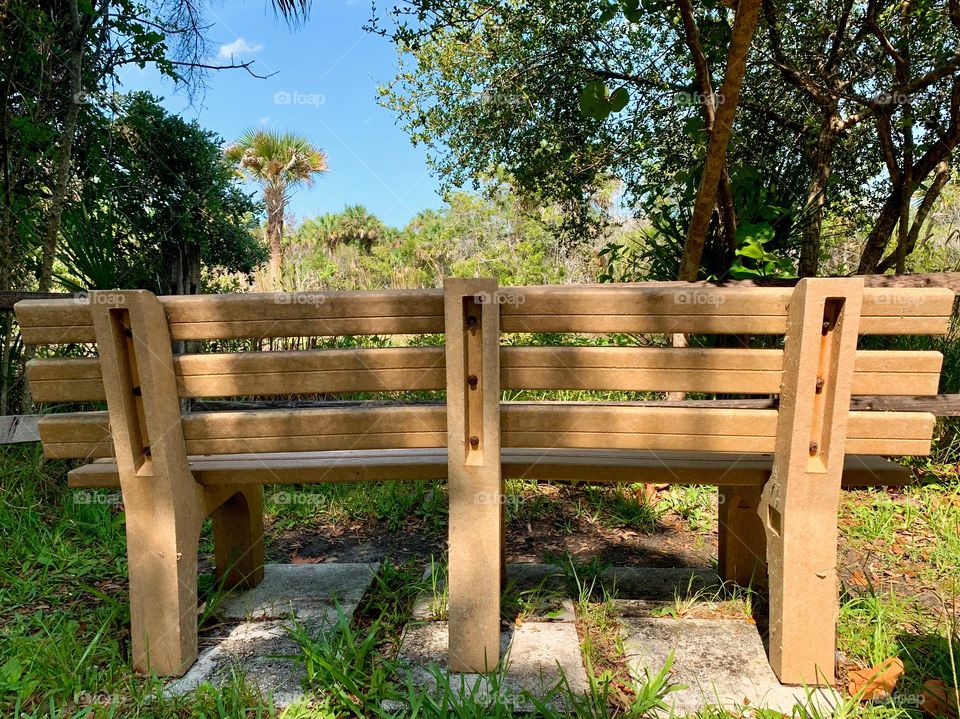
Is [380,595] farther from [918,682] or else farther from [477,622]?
[918,682]

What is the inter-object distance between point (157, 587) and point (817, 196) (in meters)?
5.15

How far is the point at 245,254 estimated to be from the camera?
702cm

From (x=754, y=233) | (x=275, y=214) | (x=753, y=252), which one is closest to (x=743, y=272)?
(x=753, y=252)

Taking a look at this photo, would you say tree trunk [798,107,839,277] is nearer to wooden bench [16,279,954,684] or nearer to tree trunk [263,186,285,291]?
wooden bench [16,279,954,684]

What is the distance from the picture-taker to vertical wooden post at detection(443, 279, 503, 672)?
1879 mm

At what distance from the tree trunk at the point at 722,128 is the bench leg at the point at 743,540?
2.08 metres

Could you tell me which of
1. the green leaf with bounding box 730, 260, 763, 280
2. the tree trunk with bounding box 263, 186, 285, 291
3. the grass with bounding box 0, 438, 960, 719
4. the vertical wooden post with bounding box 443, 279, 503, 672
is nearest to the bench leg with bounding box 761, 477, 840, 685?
the grass with bounding box 0, 438, 960, 719

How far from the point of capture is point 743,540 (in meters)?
2.51

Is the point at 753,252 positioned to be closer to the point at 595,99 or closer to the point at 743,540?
the point at 595,99

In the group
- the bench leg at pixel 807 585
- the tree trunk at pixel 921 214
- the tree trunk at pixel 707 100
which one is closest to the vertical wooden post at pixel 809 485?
the bench leg at pixel 807 585

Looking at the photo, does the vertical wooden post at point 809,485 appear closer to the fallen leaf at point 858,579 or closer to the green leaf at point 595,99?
the fallen leaf at point 858,579

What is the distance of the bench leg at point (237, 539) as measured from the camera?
271cm

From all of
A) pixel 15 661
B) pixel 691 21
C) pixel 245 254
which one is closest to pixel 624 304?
pixel 15 661

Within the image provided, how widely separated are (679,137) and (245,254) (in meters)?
4.72
